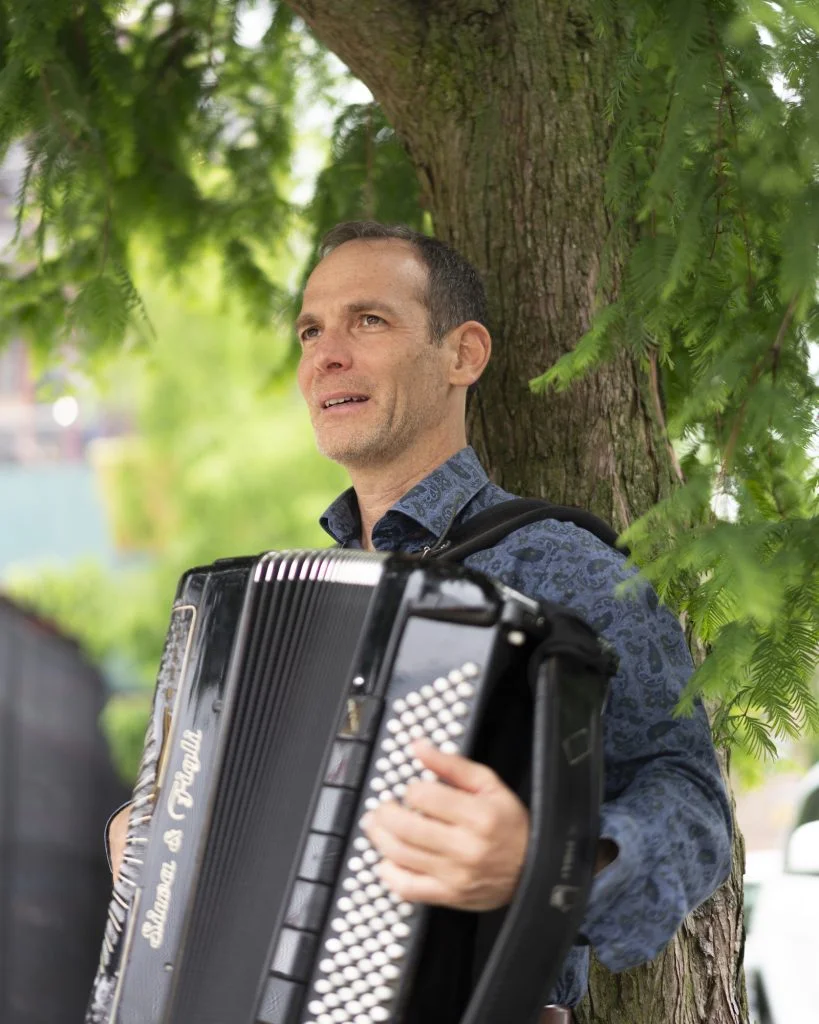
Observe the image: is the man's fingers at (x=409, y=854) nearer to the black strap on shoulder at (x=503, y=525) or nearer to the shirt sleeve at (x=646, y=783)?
the shirt sleeve at (x=646, y=783)

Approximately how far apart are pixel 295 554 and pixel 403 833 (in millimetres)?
444

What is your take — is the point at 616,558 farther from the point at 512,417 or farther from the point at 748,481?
the point at 512,417

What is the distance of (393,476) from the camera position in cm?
249

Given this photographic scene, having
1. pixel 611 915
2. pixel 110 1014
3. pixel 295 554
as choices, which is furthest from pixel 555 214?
pixel 110 1014

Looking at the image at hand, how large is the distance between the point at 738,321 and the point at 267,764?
2.98 ft

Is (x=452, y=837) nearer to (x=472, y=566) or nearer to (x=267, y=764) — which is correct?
(x=267, y=764)

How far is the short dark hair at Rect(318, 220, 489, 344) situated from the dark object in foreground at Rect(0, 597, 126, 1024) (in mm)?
7756

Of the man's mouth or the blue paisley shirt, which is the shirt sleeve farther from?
the man's mouth

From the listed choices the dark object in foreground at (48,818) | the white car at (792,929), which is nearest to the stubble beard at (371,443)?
the white car at (792,929)

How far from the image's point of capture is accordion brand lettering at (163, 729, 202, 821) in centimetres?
184

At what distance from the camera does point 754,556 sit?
1664mm

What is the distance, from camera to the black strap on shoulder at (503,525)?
216 cm

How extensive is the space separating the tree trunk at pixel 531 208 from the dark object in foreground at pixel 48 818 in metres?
7.75

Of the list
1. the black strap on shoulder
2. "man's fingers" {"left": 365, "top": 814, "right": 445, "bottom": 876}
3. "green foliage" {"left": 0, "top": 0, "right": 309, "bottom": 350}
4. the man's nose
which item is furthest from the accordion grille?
"green foliage" {"left": 0, "top": 0, "right": 309, "bottom": 350}
